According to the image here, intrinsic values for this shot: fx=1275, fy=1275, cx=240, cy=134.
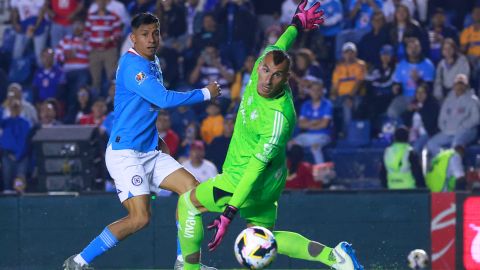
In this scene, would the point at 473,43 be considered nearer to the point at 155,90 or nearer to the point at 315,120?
the point at 315,120

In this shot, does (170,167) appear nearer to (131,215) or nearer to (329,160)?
(131,215)

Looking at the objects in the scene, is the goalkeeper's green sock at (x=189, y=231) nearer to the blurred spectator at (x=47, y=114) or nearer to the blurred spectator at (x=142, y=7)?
the blurred spectator at (x=47, y=114)

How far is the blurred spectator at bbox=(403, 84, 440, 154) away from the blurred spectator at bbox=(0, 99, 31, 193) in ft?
18.0

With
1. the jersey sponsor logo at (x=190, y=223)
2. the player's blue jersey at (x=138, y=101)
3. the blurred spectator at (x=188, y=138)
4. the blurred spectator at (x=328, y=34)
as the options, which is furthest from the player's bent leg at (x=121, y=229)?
the blurred spectator at (x=328, y=34)

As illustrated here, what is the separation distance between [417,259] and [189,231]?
424cm

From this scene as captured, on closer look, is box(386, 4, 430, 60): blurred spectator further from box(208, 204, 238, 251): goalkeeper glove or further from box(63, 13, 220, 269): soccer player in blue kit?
box(208, 204, 238, 251): goalkeeper glove

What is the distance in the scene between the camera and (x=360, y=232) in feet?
47.5

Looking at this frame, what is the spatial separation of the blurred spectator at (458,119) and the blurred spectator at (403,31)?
1191mm

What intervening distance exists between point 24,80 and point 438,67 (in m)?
6.52

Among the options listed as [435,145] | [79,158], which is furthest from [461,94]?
[79,158]

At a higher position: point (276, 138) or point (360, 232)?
point (276, 138)

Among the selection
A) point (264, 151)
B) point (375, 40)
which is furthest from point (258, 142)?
point (375, 40)

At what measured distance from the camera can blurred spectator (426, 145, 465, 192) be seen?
16.7 m

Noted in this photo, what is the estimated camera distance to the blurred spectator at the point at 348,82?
18.4 meters
